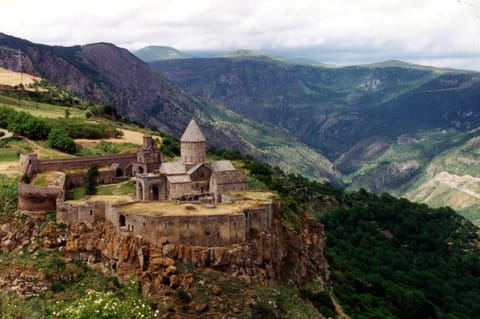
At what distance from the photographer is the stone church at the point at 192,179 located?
2333 inches

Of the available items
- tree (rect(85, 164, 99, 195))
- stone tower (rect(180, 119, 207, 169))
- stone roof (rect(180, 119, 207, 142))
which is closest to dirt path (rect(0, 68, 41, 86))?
tree (rect(85, 164, 99, 195))

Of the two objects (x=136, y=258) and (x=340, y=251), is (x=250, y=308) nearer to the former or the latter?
(x=136, y=258)

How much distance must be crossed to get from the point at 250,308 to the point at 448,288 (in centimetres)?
5861

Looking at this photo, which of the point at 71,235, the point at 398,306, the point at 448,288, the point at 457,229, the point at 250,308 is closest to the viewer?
the point at 250,308

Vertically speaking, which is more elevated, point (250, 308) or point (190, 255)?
point (190, 255)

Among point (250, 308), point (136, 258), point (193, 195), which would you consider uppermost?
point (193, 195)

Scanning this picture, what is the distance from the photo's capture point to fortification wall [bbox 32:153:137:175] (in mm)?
66938

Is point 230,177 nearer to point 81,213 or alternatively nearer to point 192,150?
point 192,150

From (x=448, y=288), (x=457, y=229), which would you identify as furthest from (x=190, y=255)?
(x=457, y=229)

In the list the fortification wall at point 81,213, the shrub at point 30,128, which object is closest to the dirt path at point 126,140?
the shrub at point 30,128

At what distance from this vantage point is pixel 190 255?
50.5 metres

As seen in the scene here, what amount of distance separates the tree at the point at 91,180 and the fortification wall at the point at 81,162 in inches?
73.4

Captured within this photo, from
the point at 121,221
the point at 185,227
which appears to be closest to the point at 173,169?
the point at 121,221

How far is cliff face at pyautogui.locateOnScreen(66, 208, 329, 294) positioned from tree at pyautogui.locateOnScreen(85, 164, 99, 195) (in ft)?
30.1
